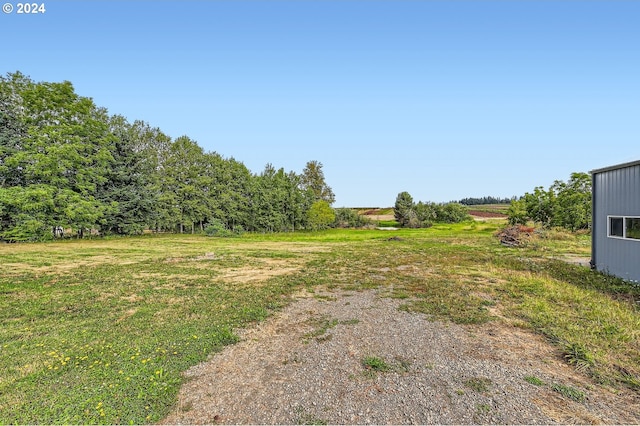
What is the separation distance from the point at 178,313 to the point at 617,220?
15155mm

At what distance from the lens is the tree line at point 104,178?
23484 millimetres

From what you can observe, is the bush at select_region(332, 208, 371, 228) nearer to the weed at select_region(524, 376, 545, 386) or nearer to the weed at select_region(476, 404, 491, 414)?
the weed at select_region(524, 376, 545, 386)

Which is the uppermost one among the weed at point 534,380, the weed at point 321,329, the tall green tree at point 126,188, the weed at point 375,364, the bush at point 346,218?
the tall green tree at point 126,188

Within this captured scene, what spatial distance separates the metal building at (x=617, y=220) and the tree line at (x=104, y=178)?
3471 centimetres

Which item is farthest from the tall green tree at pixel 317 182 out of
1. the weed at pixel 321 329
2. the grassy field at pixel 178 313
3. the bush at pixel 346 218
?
the weed at pixel 321 329

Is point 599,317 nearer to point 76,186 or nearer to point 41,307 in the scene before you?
point 41,307

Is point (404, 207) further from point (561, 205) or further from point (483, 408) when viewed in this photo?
point (483, 408)

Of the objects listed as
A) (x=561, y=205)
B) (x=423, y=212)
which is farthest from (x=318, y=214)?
(x=561, y=205)

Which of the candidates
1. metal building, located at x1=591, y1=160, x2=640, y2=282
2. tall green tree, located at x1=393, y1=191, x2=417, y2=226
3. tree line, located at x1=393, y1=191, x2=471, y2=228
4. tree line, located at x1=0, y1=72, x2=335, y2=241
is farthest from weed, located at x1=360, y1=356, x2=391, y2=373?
tall green tree, located at x1=393, y1=191, x2=417, y2=226

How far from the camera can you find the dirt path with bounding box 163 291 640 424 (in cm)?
312

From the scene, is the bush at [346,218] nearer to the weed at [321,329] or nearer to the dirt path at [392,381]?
the weed at [321,329]

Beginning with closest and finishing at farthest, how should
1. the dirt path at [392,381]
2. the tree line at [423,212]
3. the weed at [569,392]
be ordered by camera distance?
the dirt path at [392,381] < the weed at [569,392] < the tree line at [423,212]

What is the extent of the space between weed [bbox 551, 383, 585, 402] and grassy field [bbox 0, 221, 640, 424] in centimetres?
64

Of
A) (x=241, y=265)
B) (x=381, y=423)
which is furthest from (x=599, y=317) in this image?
(x=241, y=265)
